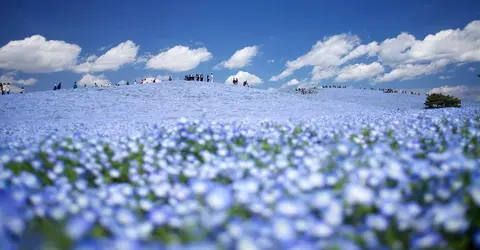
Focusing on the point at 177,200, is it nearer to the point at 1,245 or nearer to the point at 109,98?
the point at 1,245

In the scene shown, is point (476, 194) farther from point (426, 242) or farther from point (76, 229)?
point (76, 229)

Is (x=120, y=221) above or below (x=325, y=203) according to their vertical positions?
below

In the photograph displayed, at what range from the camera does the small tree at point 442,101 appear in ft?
70.5

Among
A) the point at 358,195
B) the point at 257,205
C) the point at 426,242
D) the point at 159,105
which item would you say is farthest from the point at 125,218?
the point at 159,105

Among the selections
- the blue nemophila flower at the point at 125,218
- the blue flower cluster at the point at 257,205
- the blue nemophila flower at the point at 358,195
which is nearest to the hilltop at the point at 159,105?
the blue flower cluster at the point at 257,205

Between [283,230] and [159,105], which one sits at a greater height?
[159,105]

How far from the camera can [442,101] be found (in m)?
21.8

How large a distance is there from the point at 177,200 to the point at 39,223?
103 cm

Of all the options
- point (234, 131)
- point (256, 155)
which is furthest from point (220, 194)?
point (234, 131)

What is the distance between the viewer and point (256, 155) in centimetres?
396

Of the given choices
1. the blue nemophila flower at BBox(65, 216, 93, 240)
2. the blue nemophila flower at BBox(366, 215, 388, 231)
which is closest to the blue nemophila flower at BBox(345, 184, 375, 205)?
the blue nemophila flower at BBox(366, 215, 388, 231)

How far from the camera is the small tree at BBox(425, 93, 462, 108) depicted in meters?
21.5

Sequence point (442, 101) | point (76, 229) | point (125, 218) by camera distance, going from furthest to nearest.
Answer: point (442, 101) → point (125, 218) → point (76, 229)

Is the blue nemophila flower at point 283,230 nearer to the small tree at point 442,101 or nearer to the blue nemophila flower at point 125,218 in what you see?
the blue nemophila flower at point 125,218
